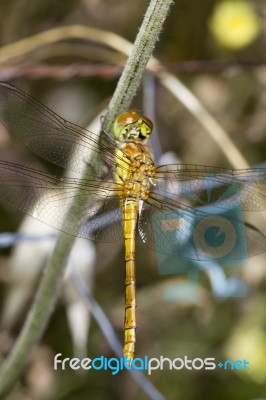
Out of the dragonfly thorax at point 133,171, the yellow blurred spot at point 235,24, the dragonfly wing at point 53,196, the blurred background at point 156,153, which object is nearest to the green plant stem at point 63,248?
the dragonfly wing at point 53,196

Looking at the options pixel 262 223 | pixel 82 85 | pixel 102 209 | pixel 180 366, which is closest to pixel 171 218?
pixel 102 209

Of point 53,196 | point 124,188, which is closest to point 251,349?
point 124,188

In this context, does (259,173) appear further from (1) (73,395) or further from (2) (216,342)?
(1) (73,395)

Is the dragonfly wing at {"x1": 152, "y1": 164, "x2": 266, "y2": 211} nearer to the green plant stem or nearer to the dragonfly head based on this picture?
the dragonfly head

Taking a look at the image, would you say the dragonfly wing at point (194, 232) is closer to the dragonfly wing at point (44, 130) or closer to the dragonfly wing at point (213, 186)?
the dragonfly wing at point (213, 186)

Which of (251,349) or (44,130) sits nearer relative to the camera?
(44,130)

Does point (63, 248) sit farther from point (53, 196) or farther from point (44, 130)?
point (44, 130)

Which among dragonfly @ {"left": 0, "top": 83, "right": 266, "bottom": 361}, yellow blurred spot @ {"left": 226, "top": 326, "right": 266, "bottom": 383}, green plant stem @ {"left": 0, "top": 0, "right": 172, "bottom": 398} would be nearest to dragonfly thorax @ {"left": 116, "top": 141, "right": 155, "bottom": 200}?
dragonfly @ {"left": 0, "top": 83, "right": 266, "bottom": 361}
